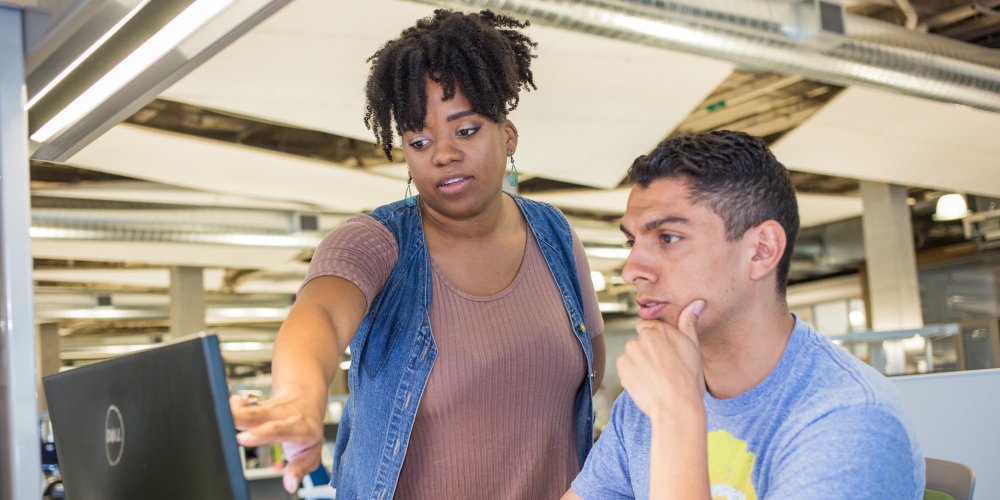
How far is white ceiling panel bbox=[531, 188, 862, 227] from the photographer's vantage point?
9500 mm

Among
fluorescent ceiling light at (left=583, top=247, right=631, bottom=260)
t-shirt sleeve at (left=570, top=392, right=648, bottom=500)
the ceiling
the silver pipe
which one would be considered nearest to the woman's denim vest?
t-shirt sleeve at (left=570, top=392, right=648, bottom=500)

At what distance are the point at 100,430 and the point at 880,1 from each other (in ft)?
22.8

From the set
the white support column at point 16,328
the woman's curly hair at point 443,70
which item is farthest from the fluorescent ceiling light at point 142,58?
the woman's curly hair at point 443,70

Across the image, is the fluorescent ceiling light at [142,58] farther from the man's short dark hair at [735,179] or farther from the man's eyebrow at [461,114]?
the man's short dark hair at [735,179]

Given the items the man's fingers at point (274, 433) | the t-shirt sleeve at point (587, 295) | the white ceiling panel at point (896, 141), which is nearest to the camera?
the man's fingers at point (274, 433)

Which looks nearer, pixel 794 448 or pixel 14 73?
pixel 794 448

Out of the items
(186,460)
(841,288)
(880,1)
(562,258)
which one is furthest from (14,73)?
(841,288)

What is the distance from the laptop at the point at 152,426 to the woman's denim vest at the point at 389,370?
0.47 metres

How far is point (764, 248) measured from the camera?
4.61ft

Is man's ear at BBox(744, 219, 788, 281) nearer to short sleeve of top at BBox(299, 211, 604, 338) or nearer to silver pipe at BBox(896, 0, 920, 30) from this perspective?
short sleeve of top at BBox(299, 211, 604, 338)

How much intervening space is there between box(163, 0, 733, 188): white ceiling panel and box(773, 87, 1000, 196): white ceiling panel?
135 centimetres

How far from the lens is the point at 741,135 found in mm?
1472

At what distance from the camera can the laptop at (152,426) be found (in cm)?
83

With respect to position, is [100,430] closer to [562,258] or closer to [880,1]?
[562,258]
